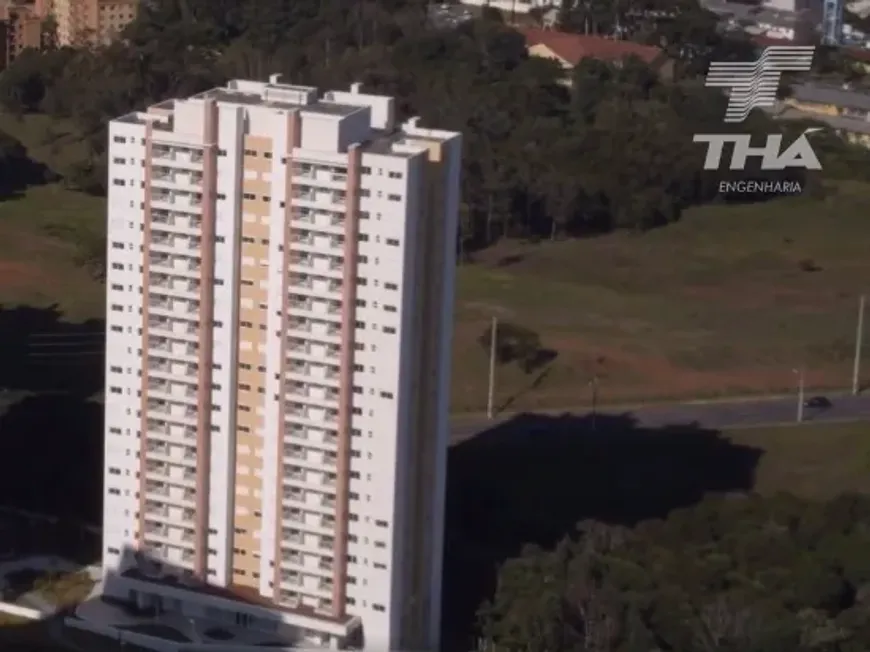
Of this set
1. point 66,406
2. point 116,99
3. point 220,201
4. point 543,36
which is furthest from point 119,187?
point 543,36

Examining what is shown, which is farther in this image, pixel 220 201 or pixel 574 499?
pixel 574 499

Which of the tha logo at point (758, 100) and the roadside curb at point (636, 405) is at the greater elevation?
the tha logo at point (758, 100)

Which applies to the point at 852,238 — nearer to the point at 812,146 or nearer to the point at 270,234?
the point at 812,146

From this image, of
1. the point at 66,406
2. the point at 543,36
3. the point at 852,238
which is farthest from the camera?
the point at 543,36

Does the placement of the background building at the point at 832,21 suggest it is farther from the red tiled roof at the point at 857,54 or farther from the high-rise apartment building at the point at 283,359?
the high-rise apartment building at the point at 283,359

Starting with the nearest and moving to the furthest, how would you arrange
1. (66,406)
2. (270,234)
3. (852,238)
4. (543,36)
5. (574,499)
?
(270,234) < (574,499) < (66,406) < (852,238) < (543,36)

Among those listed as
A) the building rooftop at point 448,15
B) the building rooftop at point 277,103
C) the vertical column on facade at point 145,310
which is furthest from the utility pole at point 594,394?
the building rooftop at point 448,15
